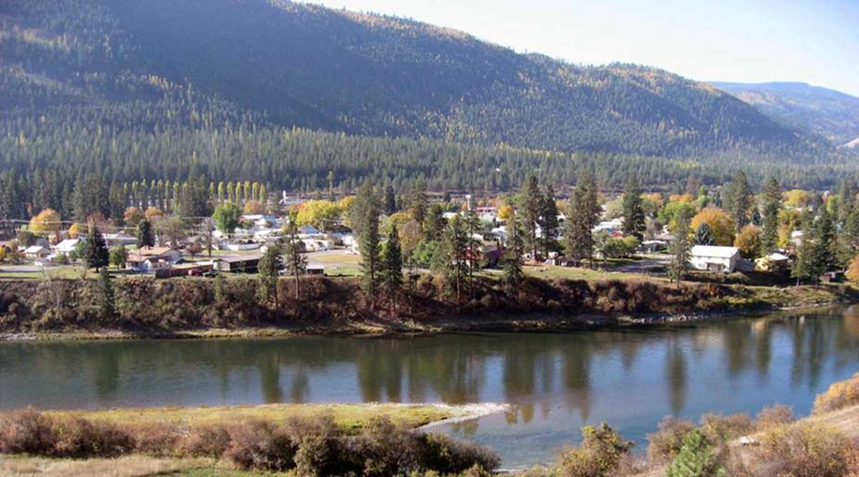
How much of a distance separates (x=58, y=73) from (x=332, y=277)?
12964 cm

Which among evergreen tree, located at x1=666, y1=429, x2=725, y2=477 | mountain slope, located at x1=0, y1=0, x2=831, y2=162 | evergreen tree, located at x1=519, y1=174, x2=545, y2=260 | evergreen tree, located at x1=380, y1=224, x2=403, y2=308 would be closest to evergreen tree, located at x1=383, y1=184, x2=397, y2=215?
evergreen tree, located at x1=519, y1=174, x2=545, y2=260

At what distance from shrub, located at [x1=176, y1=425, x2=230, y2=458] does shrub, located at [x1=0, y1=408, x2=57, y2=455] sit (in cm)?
357

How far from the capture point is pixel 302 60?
199 meters

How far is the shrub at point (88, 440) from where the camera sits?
19.4m

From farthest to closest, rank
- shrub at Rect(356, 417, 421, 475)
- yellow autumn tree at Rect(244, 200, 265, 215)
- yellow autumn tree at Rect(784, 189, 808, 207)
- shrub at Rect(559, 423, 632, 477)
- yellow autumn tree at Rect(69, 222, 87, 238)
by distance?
yellow autumn tree at Rect(784, 189, 808, 207) < yellow autumn tree at Rect(244, 200, 265, 215) < yellow autumn tree at Rect(69, 222, 87, 238) < shrub at Rect(356, 417, 421, 475) < shrub at Rect(559, 423, 632, 477)

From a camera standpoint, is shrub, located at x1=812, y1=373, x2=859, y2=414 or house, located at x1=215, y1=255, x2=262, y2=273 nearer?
shrub, located at x1=812, y1=373, x2=859, y2=414

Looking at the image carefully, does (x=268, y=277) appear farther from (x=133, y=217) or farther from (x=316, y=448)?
(x=133, y=217)

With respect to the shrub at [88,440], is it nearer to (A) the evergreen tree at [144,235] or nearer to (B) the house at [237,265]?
(B) the house at [237,265]

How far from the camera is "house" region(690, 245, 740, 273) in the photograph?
47969mm

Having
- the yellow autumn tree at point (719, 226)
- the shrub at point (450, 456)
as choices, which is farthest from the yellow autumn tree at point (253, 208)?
the shrub at point (450, 456)

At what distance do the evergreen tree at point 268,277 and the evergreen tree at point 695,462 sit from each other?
29.2 meters

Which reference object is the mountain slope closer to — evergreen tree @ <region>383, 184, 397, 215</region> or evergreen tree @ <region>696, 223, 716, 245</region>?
evergreen tree @ <region>383, 184, 397, 215</region>

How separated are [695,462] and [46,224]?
5939 cm

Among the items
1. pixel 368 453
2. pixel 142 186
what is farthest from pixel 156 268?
pixel 142 186
